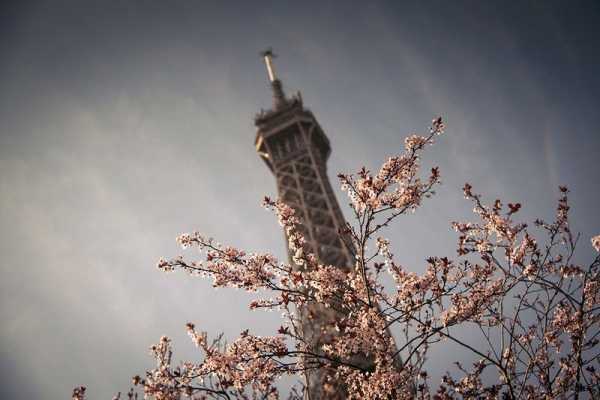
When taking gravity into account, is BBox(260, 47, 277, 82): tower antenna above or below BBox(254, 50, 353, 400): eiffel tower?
above

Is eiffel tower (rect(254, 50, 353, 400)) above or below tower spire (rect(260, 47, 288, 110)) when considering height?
below

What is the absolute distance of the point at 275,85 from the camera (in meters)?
26.0

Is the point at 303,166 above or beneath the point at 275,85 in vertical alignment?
beneath

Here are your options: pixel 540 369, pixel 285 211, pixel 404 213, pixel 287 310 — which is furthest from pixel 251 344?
pixel 540 369

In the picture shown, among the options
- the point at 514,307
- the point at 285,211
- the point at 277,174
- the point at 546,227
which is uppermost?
the point at 277,174

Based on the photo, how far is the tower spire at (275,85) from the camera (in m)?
23.9

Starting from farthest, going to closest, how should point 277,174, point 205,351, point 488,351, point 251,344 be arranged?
point 277,174
point 488,351
point 205,351
point 251,344

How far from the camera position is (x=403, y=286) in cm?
446

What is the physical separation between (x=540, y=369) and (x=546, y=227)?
1854 millimetres

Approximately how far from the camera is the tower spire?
78.5ft

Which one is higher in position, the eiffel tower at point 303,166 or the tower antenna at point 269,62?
the tower antenna at point 269,62

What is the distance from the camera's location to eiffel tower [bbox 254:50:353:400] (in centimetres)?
1711

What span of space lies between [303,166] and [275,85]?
887 cm

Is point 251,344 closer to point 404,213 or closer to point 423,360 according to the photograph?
point 423,360
